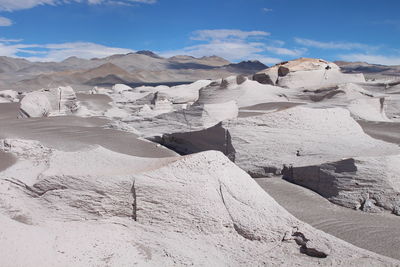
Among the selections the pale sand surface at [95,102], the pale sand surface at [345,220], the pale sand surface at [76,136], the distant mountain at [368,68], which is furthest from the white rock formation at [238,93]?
the distant mountain at [368,68]

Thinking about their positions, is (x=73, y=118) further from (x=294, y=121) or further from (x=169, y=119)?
(x=294, y=121)

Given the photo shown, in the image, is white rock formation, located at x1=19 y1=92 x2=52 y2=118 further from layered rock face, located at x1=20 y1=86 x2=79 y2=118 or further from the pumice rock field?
the pumice rock field

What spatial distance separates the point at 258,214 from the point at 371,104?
6326 millimetres

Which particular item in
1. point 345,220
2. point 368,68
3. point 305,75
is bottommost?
point 345,220

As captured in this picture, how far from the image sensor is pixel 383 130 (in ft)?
19.6

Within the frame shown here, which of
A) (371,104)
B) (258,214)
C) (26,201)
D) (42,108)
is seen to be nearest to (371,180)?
(258,214)

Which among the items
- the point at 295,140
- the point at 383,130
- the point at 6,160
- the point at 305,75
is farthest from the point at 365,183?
the point at 305,75

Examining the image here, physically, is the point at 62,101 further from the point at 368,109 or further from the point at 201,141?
the point at 368,109

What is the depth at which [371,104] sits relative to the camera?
7680 mm

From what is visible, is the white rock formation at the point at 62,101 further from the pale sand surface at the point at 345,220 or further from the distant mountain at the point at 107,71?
the distant mountain at the point at 107,71

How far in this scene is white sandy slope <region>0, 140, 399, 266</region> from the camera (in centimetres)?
189

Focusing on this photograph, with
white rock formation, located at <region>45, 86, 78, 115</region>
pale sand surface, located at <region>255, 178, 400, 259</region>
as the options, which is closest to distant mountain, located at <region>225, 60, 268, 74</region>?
white rock formation, located at <region>45, 86, 78, 115</region>

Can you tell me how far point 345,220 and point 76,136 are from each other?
409 centimetres

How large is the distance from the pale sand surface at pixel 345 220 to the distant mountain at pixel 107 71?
27.0 meters
